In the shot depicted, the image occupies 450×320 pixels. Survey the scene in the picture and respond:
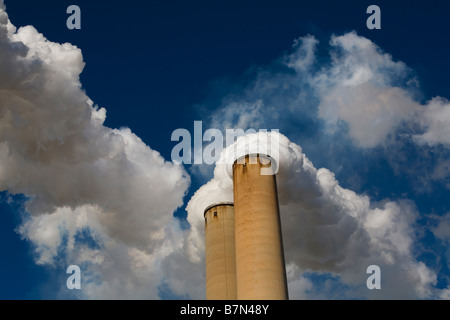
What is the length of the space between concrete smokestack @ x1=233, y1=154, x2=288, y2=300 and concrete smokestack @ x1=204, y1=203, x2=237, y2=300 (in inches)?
323

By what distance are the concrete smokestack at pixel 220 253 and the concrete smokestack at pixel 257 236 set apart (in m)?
8.22

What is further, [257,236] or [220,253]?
[220,253]

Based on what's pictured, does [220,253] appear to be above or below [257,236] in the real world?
above

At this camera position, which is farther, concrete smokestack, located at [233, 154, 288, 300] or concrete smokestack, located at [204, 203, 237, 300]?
concrete smokestack, located at [204, 203, 237, 300]

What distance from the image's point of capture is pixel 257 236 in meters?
35.0

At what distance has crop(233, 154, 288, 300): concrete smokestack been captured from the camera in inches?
1332

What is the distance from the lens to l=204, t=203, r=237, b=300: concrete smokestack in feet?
143

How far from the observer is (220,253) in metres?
44.6

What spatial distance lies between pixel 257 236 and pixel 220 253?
34.1 feet

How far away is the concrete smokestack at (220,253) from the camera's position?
43.5 m
